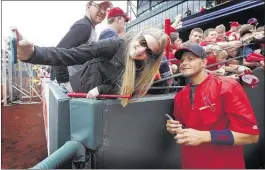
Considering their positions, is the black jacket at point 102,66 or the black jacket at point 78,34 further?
the black jacket at point 78,34

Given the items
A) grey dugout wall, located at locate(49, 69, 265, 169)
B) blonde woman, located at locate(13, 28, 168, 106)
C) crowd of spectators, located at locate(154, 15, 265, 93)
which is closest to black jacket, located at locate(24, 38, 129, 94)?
blonde woman, located at locate(13, 28, 168, 106)

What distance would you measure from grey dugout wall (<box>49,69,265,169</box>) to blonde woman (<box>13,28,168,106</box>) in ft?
0.33

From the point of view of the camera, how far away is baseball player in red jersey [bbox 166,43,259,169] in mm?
1438

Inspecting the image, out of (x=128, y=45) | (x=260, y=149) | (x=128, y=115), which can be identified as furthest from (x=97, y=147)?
(x=260, y=149)

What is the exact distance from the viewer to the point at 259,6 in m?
5.01

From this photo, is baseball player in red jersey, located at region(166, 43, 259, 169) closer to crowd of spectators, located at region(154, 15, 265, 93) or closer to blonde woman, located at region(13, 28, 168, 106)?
blonde woman, located at region(13, 28, 168, 106)

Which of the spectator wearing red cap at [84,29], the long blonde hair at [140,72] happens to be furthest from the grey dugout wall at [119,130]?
the spectator wearing red cap at [84,29]

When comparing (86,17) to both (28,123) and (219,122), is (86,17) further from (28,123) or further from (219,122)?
(28,123)

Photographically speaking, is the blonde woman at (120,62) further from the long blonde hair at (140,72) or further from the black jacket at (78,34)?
the black jacket at (78,34)

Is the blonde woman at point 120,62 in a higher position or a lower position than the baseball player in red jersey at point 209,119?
higher

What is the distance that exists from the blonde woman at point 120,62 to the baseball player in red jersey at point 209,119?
0.29 meters

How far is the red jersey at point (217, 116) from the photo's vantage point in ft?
4.78

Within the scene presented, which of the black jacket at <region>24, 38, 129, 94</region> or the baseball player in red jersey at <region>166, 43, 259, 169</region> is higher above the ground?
the black jacket at <region>24, 38, 129, 94</region>

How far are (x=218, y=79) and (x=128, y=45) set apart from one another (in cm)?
69
